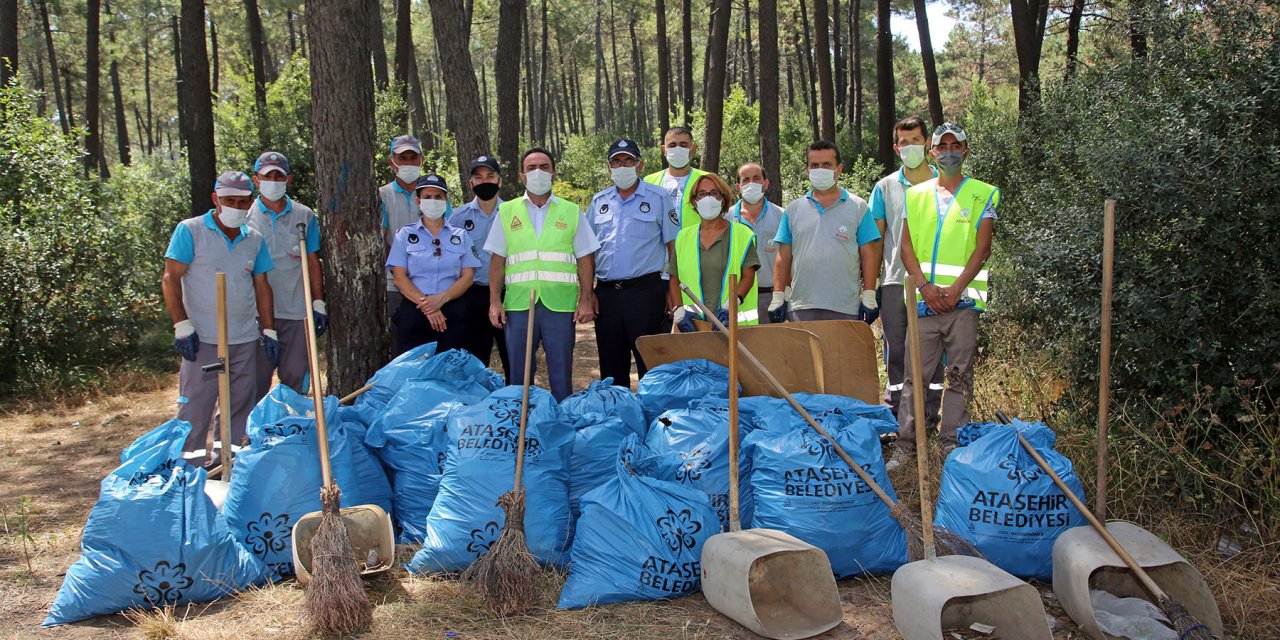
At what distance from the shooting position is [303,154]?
1052 centimetres

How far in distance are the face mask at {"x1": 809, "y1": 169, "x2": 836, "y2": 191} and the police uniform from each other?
2.88 feet

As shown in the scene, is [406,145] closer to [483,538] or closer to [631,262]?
[631,262]

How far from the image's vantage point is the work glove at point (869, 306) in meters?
5.34

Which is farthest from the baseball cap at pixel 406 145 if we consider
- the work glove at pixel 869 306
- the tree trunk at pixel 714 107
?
the tree trunk at pixel 714 107

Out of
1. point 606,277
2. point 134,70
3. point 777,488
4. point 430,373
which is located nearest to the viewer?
point 777,488

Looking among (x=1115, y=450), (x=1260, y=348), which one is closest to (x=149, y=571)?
(x=1115, y=450)

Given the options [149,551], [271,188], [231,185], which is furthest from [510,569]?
[271,188]

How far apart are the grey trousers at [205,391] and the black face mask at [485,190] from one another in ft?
5.39

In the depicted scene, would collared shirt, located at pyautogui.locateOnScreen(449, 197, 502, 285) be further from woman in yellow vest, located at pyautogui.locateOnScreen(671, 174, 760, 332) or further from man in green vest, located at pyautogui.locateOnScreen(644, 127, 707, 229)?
woman in yellow vest, located at pyautogui.locateOnScreen(671, 174, 760, 332)

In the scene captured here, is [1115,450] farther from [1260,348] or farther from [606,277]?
[606,277]

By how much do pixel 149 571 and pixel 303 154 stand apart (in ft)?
25.8

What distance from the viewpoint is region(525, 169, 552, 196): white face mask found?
521 centimetres

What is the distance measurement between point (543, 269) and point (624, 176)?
809 millimetres

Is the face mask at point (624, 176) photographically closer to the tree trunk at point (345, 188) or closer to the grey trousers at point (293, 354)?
the tree trunk at point (345, 188)
